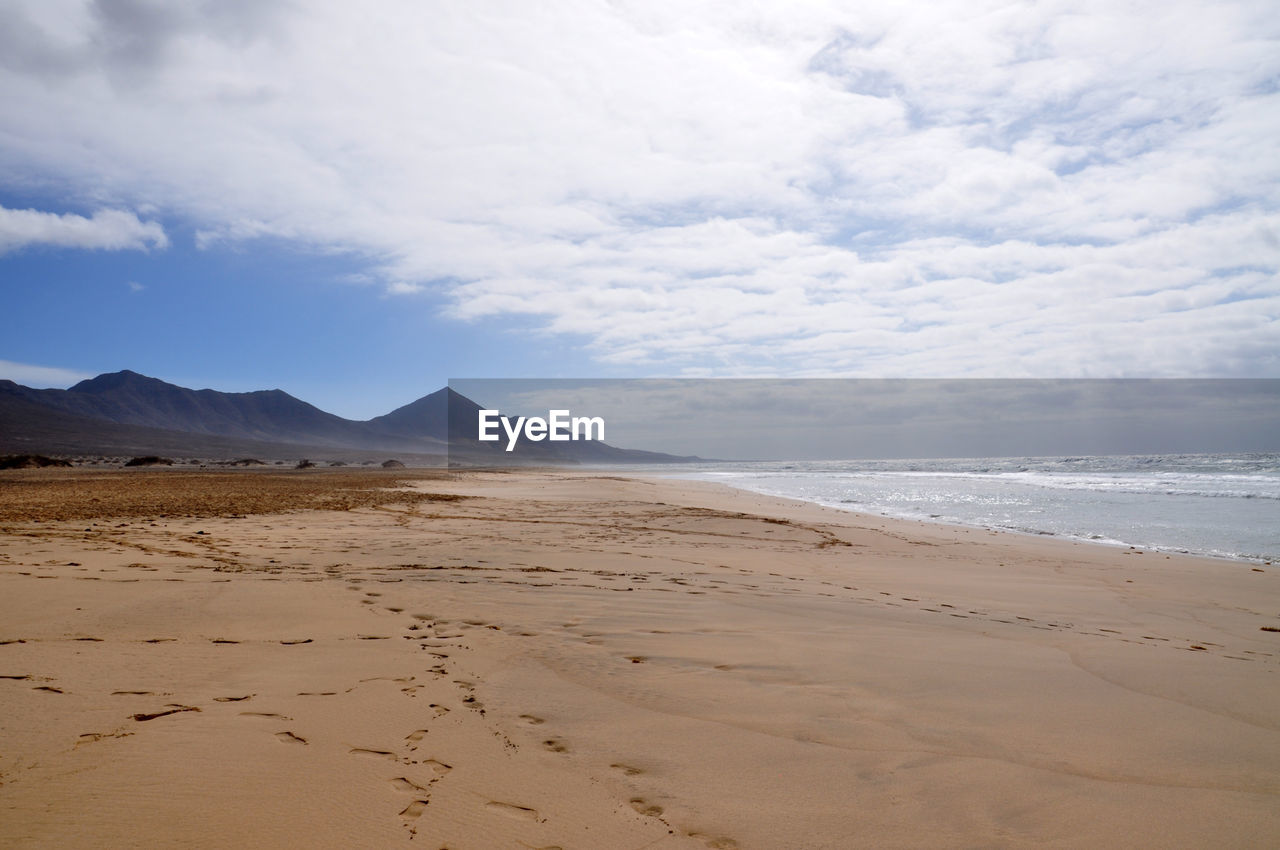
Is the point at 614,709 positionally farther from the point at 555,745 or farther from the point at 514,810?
the point at 514,810

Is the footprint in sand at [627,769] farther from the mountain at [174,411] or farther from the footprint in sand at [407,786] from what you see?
the mountain at [174,411]

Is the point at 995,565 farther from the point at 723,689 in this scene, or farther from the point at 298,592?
the point at 298,592

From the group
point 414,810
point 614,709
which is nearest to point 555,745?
point 614,709

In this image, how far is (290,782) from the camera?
2.54m

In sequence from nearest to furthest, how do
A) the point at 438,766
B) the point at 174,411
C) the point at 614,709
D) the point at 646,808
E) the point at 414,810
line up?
1. the point at 414,810
2. the point at 646,808
3. the point at 438,766
4. the point at 614,709
5. the point at 174,411

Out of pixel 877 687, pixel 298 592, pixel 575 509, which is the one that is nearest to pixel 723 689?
pixel 877 687

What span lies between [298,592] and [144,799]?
12.4 ft

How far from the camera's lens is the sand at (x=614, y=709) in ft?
7.87

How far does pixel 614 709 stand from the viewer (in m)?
3.45

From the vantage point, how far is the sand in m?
2.40

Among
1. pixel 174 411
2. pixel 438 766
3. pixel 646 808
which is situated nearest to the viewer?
pixel 646 808

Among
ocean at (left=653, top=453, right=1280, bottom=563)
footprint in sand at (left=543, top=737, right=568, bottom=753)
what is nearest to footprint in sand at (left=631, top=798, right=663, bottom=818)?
footprint in sand at (left=543, top=737, right=568, bottom=753)

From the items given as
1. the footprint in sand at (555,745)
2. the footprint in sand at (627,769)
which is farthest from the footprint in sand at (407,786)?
the footprint in sand at (627,769)

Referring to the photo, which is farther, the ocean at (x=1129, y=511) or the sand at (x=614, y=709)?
the ocean at (x=1129, y=511)
